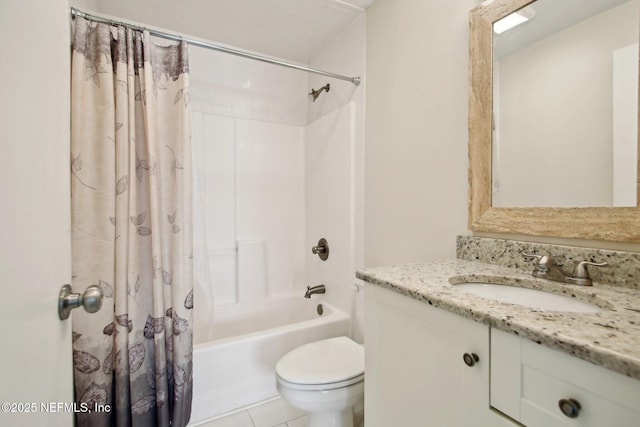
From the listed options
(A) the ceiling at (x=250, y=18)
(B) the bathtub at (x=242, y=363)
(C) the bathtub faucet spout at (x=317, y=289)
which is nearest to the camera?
(B) the bathtub at (x=242, y=363)

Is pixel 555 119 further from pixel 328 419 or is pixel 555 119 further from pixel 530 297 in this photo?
pixel 328 419

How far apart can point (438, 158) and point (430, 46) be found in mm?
532

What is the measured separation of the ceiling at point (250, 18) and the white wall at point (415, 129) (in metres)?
0.29

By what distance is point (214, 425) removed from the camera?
1456mm

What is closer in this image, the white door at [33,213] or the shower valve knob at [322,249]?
the white door at [33,213]

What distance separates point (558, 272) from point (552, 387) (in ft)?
1.43

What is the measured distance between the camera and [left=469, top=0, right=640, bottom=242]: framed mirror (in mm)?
757

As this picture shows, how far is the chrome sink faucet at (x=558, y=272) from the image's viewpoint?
752 millimetres

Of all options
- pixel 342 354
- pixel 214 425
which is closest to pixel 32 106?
pixel 342 354

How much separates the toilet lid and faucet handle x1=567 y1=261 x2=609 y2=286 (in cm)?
86

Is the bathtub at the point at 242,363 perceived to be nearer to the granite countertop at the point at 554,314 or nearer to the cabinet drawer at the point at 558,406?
the granite countertop at the point at 554,314

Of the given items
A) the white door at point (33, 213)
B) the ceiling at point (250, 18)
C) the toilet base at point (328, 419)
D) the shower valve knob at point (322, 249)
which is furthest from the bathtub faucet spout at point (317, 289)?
the ceiling at point (250, 18)

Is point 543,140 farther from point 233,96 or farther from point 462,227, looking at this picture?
A: point 233,96

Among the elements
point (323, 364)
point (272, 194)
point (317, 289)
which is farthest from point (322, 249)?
point (323, 364)
